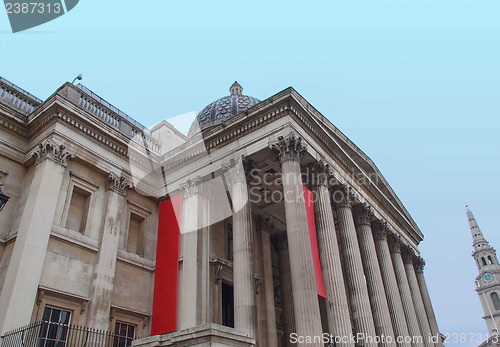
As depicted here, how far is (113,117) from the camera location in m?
18.5

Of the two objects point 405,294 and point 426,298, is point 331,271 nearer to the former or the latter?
point 405,294

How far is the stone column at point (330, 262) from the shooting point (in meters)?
13.7

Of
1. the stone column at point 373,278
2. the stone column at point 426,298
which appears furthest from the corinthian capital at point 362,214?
the stone column at point 426,298

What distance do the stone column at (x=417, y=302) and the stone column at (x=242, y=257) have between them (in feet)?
46.1

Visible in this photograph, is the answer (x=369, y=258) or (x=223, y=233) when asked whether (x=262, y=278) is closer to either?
(x=223, y=233)

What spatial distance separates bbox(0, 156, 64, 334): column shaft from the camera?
12.4 metres

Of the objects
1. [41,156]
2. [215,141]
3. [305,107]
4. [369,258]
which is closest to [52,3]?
[41,156]

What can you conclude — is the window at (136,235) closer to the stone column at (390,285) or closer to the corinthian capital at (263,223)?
the corinthian capital at (263,223)

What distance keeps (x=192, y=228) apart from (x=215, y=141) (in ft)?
13.1

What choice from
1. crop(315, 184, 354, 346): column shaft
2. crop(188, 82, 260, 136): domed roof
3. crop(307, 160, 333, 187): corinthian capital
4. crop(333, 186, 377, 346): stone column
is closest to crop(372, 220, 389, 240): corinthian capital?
crop(333, 186, 377, 346): stone column

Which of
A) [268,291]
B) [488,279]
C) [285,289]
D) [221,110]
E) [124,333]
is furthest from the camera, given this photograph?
[488,279]

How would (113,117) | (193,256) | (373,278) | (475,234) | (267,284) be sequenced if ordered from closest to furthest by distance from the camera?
(193,256)
(373,278)
(113,117)
(267,284)
(475,234)

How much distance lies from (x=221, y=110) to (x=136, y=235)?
9776 mm

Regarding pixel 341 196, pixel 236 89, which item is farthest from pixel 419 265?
pixel 236 89
